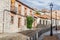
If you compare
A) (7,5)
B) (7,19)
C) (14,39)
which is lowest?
(14,39)

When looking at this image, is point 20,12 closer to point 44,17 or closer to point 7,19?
point 7,19

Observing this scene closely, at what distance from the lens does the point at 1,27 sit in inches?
706

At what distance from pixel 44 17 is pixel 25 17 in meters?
13.1

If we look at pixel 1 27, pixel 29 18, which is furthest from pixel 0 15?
pixel 29 18

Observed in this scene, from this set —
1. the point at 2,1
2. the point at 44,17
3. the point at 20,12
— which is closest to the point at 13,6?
the point at 20,12

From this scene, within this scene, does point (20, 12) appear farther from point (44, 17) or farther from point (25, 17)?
point (44, 17)

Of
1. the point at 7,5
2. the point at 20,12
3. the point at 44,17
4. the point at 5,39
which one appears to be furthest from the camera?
the point at 44,17

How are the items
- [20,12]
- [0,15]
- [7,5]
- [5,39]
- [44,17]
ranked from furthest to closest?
[44,17]
[20,12]
[7,5]
[0,15]
[5,39]

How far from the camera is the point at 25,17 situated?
95.1ft

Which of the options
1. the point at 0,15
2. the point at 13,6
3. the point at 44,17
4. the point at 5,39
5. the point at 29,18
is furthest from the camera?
the point at 44,17

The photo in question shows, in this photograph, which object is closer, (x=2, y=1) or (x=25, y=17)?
(x=2, y=1)

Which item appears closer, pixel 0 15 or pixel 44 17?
pixel 0 15

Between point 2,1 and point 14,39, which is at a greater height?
point 2,1

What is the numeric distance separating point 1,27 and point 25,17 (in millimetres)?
11348
